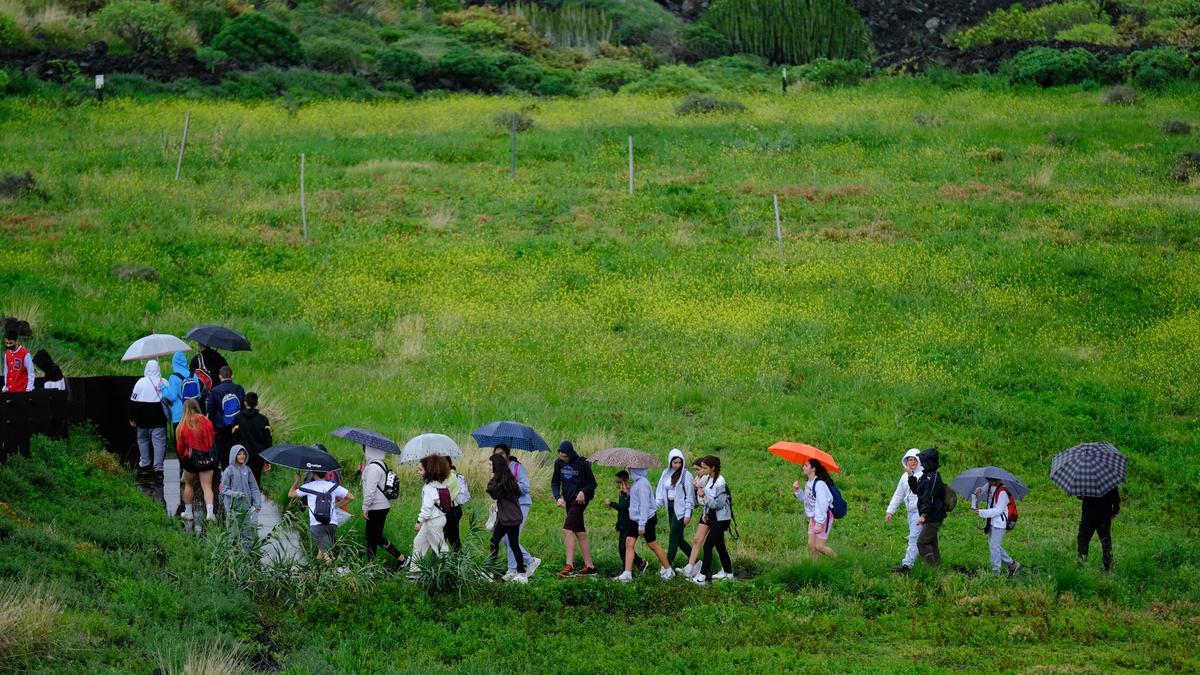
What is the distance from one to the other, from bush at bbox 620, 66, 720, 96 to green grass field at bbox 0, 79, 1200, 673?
16.8ft

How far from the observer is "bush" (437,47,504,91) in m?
48.3

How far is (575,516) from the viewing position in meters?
14.2

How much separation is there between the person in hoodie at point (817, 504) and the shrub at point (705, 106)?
2773cm

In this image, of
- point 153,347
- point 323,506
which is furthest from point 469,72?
point 323,506

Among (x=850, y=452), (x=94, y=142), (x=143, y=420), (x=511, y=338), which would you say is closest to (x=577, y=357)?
(x=511, y=338)

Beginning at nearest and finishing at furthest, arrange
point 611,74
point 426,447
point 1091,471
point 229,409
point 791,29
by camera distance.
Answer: point 426,447, point 1091,471, point 229,409, point 611,74, point 791,29

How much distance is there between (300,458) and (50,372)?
4.39 metres

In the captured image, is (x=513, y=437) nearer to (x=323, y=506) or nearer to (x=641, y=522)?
(x=641, y=522)

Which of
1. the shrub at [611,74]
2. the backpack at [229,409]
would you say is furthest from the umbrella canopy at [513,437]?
the shrub at [611,74]

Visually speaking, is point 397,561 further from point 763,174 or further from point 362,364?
point 763,174

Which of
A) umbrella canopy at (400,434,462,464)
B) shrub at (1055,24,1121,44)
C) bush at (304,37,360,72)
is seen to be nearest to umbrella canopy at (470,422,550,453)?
umbrella canopy at (400,434,462,464)

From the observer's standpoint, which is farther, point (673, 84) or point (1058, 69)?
point (673, 84)

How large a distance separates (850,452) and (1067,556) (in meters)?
4.40

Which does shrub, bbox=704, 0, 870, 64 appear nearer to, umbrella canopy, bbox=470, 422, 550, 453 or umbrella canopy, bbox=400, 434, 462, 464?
umbrella canopy, bbox=470, 422, 550, 453
